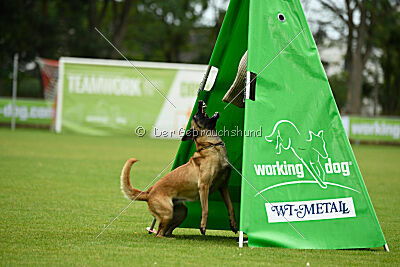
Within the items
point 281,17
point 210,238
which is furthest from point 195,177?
point 281,17

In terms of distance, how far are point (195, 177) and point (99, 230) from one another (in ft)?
5.22

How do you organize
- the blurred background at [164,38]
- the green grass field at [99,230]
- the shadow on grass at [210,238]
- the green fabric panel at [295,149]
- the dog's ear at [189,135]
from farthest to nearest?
the blurred background at [164,38] → the shadow on grass at [210,238] → the dog's ear at [189,135] → the green fabric panel at [295,149] → the green grass field at [99,230]

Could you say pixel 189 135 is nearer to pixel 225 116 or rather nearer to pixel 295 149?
pixel 225 116

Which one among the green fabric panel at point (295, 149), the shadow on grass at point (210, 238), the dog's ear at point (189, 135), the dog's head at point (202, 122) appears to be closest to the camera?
the green fabric panel at point (295, 149)

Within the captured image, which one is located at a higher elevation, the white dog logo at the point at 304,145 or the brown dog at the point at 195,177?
the white dog logo at the point at 304,145

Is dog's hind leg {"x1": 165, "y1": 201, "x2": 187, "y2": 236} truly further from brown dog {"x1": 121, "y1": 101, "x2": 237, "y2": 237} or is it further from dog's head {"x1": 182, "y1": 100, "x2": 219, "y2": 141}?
dog's head {"x1": 182, "y1": 100, "x2": 219, "y2": 141}

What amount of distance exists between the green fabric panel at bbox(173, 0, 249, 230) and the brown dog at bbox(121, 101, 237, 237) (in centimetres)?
46

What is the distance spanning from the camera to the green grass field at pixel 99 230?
5.65 metres

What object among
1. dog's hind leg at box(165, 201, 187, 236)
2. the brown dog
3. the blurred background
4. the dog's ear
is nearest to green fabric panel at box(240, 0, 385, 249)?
the brown dog

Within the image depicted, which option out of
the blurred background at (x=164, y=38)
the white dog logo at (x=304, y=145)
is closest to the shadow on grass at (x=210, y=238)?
the white dog logo at (x=304, y=145)

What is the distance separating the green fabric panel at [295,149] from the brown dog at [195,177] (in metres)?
0.61

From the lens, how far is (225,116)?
24.5ft

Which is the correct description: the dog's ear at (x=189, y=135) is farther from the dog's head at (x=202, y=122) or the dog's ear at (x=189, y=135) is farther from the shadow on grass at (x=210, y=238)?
the shadow on grass at (x=210, y=238)

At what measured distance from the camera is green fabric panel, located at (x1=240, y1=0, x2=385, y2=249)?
613 cm
